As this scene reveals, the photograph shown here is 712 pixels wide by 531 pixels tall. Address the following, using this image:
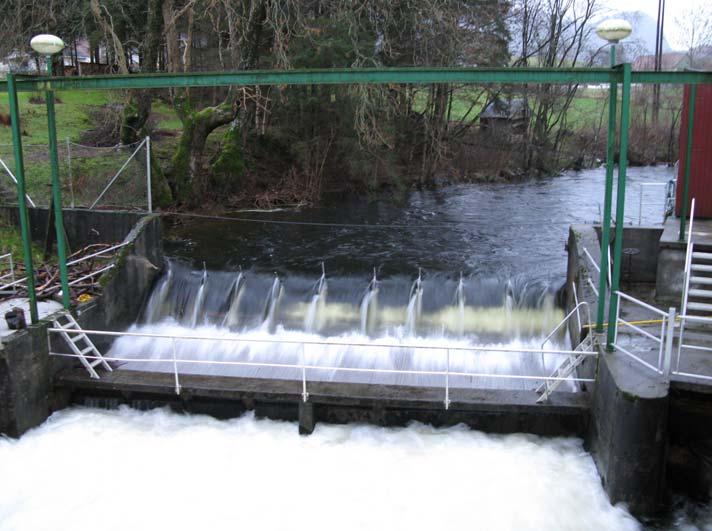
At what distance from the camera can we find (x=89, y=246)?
17531 mm

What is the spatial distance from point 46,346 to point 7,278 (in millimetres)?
4654

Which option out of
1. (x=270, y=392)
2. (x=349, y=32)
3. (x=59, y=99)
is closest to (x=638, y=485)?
(x=270, y=392)

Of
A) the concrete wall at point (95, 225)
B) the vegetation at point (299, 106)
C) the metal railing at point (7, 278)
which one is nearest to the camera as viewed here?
the metal railing at point (7, 278)

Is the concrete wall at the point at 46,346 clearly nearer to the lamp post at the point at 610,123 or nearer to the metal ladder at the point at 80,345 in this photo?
the metal ladder at the point at 80,345

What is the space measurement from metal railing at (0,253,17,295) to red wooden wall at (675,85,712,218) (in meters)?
15.3

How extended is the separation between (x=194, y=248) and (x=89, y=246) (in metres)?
3.84

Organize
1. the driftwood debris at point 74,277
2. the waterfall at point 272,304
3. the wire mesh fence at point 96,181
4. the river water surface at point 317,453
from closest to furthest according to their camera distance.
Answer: the river water surface at point 317,453 < the driftwood debris at point 74,277 < the waterfall at point 272,304 < the wire mesh fence at point 96,181

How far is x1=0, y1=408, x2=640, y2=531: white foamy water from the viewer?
31.4 feet

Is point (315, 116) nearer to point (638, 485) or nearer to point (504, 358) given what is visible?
point (504, 358)

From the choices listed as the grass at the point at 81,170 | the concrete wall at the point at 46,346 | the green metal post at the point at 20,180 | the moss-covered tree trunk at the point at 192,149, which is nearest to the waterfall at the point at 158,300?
the concrete wall at the point at 46,346

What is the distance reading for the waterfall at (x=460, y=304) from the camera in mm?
15837

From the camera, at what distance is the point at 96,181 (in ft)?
68.0

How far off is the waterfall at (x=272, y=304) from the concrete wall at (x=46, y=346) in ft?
10.7

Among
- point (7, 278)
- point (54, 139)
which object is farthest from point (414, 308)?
point (7, 278)
